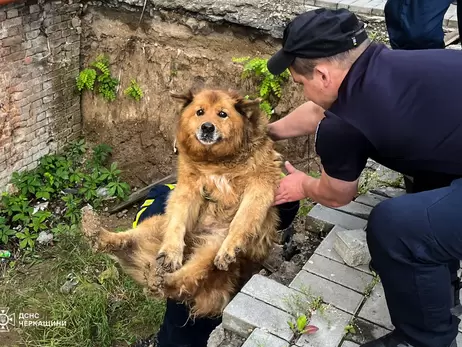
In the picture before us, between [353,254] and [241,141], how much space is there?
999mm

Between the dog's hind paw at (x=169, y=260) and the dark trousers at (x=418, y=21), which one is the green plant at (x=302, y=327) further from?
the dark trousers at (x=418, y=21)

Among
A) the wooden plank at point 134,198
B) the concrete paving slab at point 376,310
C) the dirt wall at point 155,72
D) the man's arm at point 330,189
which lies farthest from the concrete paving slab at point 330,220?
the wooden plank at point 134,198

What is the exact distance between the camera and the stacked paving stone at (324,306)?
2.42 metres

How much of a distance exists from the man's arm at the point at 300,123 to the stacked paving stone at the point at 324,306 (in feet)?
2.50

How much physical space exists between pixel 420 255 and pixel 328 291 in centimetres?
74

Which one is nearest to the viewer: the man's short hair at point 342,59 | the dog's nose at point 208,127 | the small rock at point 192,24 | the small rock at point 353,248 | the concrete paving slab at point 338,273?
the man's short hair at point 342,59

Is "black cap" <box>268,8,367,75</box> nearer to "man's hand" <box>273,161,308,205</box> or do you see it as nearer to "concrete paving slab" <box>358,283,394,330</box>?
"man's hand" <box>273,161,308,205</box>

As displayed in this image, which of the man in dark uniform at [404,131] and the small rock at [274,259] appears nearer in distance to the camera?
the man in dark uniform at [404,131]

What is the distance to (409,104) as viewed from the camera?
2.04 metres

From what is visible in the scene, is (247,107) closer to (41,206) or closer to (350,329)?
(350,329)

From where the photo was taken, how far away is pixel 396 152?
2150 millimetres

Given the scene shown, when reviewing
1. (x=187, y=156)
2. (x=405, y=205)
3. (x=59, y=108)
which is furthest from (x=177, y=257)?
(x=59, y=108)

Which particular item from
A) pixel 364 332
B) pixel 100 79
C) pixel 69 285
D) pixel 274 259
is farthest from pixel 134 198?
pixel 364 332

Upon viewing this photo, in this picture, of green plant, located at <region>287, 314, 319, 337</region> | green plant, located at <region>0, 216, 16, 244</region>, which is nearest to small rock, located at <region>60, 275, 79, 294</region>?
green plant, located at <region>0, 216, 16, 244</region>
